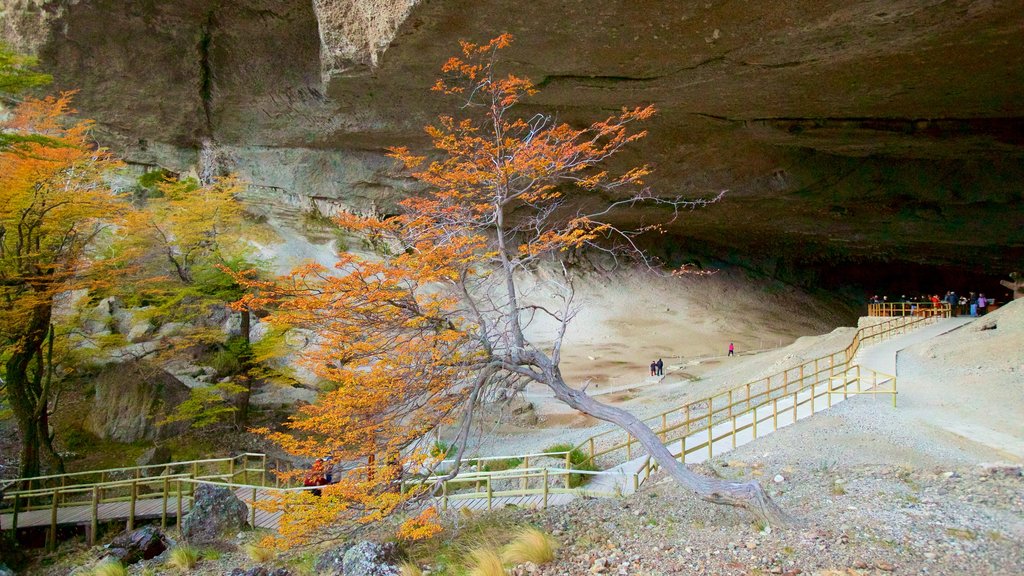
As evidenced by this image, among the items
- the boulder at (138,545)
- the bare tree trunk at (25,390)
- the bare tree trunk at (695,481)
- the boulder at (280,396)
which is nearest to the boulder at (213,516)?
the boulder at (138,545)

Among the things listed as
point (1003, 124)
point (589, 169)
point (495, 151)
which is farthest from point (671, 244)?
point (495, 151)

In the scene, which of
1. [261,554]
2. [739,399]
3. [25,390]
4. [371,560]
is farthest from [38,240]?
[739,399]

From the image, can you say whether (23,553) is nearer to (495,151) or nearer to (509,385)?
(509,385)

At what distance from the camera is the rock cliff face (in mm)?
12906

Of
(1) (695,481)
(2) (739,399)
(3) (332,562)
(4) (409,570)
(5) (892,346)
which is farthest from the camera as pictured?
(5) (892,346)

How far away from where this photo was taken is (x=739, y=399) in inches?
746

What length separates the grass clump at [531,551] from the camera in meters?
7.59

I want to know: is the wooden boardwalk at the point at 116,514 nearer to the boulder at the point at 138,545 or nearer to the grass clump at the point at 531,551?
the boulder at the point at 138,545

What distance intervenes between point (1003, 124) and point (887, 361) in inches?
350

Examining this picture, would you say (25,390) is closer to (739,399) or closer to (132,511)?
(132,511)

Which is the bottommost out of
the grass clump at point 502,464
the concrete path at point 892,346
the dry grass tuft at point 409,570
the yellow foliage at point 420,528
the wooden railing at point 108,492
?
the wooden railing at point 108,492

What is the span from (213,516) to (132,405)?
8.79 metres

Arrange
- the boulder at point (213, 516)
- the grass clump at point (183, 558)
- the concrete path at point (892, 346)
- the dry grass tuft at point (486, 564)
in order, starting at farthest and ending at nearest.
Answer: the concrete path at point (892, 346) → the boulder at point (213, 516) → the grass clump at point (183, 558) → the dry grass tuft at point (486, 564)

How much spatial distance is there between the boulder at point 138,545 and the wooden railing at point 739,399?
816 centimetres
